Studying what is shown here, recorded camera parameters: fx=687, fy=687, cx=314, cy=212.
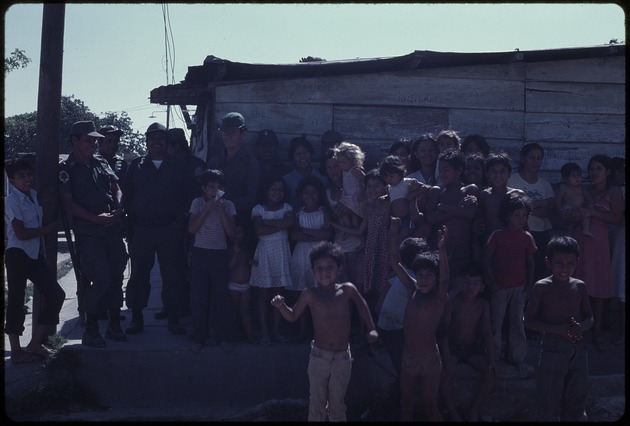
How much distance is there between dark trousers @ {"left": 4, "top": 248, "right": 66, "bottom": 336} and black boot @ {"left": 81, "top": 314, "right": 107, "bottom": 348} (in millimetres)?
299

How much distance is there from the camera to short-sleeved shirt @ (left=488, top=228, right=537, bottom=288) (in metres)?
5.74

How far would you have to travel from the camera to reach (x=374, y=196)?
5.91 metres

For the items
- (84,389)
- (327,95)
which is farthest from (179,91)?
(84,389)

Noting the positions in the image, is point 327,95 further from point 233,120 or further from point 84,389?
point 84,389

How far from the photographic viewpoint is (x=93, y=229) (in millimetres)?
6086

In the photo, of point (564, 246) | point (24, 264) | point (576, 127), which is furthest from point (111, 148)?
point (576, 127)

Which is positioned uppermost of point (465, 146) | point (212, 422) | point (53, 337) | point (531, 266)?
point (465, 146)

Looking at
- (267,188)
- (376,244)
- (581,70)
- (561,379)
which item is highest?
(581,70)

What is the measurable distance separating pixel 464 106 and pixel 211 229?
11.1ft

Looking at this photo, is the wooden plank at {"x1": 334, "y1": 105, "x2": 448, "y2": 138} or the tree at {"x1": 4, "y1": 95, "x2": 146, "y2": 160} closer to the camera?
the wooden plank at {"x1": 334, "y1": 105, "x2": 448, "y2": 138}

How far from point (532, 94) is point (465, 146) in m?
1.71

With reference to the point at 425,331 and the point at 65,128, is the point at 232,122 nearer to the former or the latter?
the point at 425,331

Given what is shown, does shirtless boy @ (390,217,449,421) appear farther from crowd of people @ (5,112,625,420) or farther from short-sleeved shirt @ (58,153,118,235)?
short-sleeved shirt @ (58,153,118,235)

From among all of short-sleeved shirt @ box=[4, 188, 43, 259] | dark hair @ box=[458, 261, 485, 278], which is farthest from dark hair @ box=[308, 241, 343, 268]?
short-sleeved shirt @ box=[4, 188, 43, 259]
